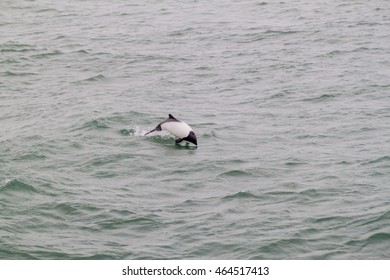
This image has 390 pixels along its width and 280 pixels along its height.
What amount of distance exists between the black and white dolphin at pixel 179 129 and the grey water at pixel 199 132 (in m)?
0.38

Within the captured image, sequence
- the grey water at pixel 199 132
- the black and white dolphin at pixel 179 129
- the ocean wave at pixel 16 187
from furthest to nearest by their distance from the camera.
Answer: the black and white dolphin at pixel 179 129 < the ocean wave at pixel 16 187 < the grey water at pixel 199 132

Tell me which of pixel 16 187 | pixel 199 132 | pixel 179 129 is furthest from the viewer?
pixel 199 132

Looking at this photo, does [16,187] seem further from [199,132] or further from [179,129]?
[199,132]

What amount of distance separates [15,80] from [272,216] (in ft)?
45.6

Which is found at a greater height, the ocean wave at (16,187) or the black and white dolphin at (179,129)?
the black and white dolphin at (179,129)

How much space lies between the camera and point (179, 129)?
21.9 metres

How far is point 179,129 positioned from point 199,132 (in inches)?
42.6

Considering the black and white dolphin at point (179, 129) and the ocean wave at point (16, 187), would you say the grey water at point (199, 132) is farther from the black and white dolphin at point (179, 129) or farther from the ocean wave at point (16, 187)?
the black and white dolphin at point (179, 129)

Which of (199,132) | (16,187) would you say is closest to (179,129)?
(199,132)

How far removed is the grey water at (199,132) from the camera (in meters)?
16.8

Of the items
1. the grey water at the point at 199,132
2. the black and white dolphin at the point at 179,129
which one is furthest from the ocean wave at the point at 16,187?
the black and white dolphin at the point at 179,129

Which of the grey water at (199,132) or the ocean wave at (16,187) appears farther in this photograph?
the ocean wave at (16,187)

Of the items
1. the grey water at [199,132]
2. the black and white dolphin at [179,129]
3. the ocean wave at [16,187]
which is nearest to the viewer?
the grey water at [199,132]

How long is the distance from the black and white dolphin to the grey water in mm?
376
